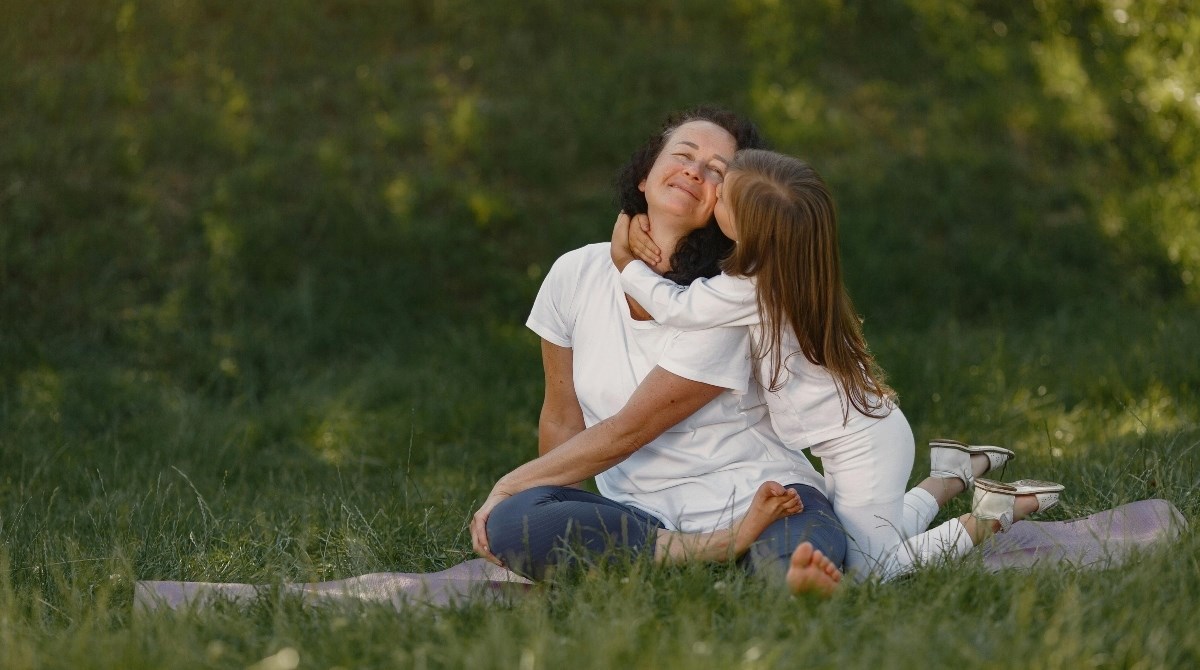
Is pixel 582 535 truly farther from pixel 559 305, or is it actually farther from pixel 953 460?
pixel 953 460

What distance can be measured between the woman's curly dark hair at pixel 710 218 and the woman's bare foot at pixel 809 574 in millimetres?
997

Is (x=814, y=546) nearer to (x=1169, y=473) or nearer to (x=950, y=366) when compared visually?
(x=1169, y=473)

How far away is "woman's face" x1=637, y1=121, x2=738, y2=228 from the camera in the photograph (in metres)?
3.70

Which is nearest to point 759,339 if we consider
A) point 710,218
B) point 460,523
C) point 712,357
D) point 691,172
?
point 712,357

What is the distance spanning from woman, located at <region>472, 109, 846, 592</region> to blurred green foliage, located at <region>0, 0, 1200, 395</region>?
10.0 ft

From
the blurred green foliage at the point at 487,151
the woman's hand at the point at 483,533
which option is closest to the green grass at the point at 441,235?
the blurred green foliage at the point at 487,151

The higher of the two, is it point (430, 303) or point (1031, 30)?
point (1031, 30)

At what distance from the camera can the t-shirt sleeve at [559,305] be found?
12.9 ft

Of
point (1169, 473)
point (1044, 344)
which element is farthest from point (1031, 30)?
point (1169, 473)

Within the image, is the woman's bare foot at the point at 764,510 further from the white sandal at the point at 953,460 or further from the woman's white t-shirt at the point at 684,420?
the white sandal at the point at 953,460

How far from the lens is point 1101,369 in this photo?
5.92 m

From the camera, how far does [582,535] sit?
3393 mm

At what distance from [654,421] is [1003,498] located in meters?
1.02

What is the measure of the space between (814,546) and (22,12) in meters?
6.70
